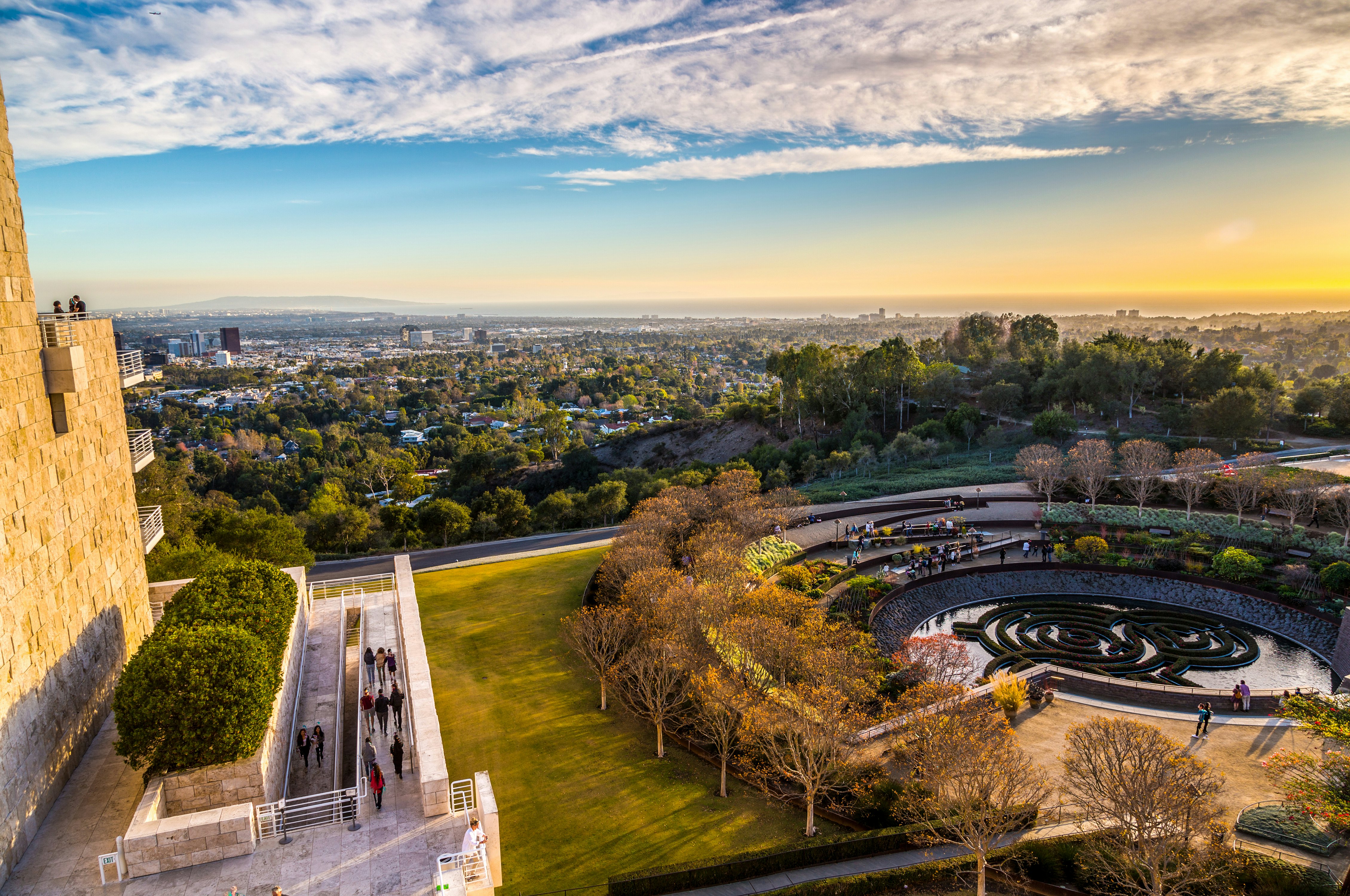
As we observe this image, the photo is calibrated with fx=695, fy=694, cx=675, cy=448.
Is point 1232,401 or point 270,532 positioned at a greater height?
point 1232,401

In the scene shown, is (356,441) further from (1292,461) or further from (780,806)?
(1292,461)

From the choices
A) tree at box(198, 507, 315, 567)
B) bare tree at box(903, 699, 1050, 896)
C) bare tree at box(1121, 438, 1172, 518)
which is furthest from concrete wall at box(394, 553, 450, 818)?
bare tree at box(1121, 438, 1172, 518)

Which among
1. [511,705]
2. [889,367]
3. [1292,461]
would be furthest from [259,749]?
[889,367]

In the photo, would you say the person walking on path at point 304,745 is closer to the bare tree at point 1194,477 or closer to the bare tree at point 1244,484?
the bare tree at point 1244,484

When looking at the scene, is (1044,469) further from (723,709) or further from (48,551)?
(48,551)

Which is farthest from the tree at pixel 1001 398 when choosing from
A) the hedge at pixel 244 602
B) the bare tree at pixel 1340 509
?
the hedge at pixel 244 602
